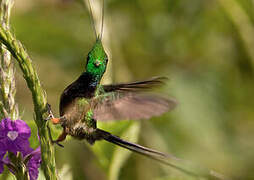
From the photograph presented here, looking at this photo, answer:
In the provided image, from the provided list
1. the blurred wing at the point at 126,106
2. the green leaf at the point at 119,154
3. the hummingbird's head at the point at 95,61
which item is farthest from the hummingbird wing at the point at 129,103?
the green leaf at the point at 119,154

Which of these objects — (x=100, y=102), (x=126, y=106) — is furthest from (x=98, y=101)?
(x=126, y=106)

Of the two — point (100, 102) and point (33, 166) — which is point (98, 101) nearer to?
point (100, 102)

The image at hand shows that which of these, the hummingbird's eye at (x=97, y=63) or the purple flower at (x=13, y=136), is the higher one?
the hummingbird's eye at (x=97, y=63)

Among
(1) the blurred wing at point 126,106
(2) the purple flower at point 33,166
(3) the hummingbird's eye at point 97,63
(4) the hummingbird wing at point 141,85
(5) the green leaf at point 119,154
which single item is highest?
(3) the hummingbird's eye at point 97,63

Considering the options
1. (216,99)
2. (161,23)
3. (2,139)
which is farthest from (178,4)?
(2,139)

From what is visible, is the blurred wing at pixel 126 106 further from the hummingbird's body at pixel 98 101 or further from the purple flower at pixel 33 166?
the purple flower at pixel 33 166

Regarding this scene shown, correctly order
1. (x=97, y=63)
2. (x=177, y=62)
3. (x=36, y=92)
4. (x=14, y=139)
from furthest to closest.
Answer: (x=177, y=62) → (x=97, y=63) → (x=14, y=139) → (x=36, y=92)

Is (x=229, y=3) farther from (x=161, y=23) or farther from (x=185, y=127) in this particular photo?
(x=185, y=127)
